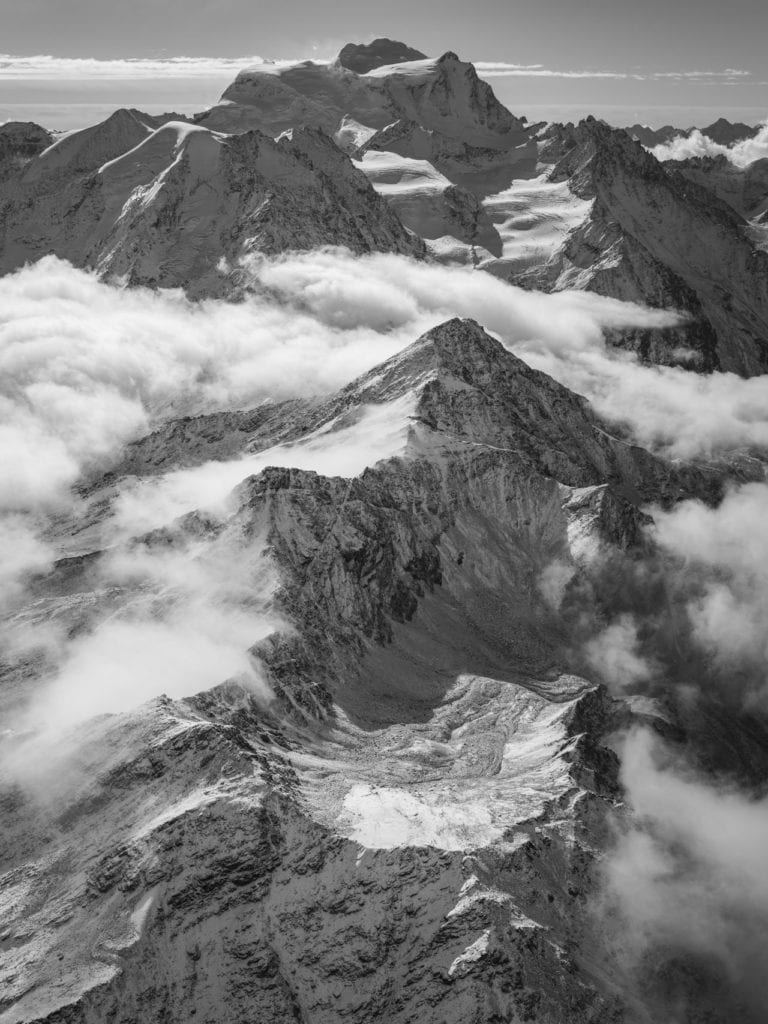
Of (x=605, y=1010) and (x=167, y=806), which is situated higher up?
(x=167, y=806)

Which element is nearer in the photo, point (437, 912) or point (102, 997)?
point (102, 997)

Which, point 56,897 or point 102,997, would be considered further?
point 56,897

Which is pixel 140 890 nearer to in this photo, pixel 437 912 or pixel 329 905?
pixel 329 905

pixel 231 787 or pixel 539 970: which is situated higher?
pixel 231 787

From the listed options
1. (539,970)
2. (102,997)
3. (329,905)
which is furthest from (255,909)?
(539,970)

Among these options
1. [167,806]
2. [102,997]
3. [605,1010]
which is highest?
[167,806]

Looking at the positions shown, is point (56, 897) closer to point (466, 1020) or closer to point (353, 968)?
point (353, 968)

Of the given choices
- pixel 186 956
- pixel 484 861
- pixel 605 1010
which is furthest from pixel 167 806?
pixel 605 1010

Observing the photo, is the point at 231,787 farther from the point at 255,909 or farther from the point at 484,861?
the point at 484,861
